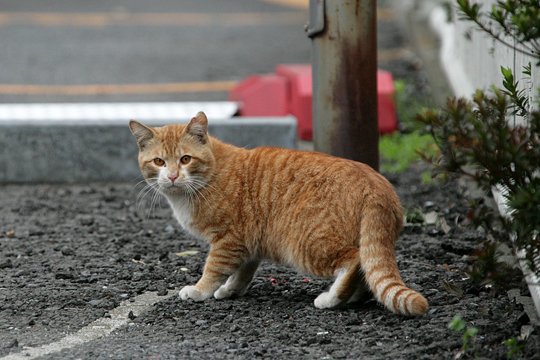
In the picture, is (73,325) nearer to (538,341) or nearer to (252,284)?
(252,284)

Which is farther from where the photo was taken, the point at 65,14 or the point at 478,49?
the point at 65,14

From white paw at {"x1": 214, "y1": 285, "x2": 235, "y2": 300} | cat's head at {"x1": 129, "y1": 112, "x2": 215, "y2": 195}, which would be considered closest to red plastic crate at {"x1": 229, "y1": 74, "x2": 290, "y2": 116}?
cat's head at {"x1": 129, "y1": 112, "x2": 215, "y2": 195}

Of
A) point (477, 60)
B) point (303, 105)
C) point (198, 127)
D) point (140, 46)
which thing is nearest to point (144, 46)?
point (140, 46)

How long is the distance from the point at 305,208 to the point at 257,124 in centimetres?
298

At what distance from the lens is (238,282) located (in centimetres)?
564

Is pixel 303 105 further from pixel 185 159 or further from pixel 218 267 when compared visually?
pixel 218 267

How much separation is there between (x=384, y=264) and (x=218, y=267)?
102 cm

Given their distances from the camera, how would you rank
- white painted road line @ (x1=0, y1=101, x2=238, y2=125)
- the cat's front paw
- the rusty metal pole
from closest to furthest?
the cat's front paw, the rusty metal pole, white painted road line @ (x1=0, y1=101, x2=238, y2=125)

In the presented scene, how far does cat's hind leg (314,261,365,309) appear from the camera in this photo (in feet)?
16.7

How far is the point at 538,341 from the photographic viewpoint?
4387 mm

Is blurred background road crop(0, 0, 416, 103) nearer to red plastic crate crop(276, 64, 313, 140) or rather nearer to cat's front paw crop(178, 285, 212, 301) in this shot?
red plastic crate crop(276, 64, 313, 140)

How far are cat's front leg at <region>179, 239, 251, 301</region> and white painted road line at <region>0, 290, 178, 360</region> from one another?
0.20 metres

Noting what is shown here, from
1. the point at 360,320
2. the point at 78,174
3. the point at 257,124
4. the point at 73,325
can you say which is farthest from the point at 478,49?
the point at 73,325

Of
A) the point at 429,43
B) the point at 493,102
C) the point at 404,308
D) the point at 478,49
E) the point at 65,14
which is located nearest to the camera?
the point at 493,102
